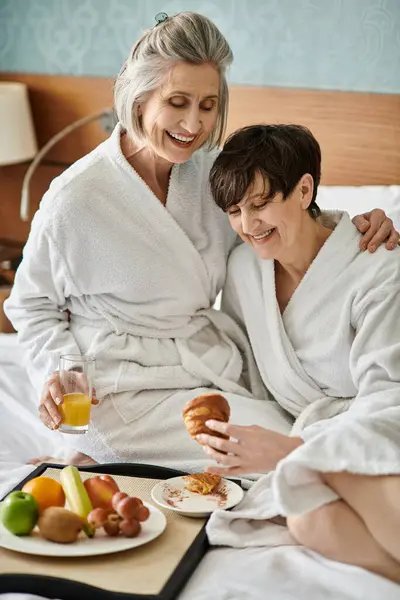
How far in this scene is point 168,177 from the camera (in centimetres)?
237

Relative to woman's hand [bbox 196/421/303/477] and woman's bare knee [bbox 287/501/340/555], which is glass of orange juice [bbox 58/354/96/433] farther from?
woman's bare knee [bbox 287/501/340/555]

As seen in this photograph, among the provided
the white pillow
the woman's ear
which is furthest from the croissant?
the white pillow

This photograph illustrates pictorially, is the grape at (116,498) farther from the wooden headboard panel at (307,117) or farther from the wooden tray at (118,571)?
the wooden headboard panel at (307,117)

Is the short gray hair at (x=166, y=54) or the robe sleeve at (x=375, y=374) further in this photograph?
the short gray hair at (x=166, y=54)

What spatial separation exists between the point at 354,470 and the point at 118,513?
45cm

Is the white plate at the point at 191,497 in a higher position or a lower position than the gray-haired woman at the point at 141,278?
lower

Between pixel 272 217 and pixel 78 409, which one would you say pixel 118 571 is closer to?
pixel 78 409

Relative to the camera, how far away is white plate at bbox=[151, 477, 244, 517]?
1875 mm

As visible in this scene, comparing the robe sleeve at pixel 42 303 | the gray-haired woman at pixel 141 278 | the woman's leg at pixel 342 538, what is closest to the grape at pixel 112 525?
the woman's leg at pixel 342 538

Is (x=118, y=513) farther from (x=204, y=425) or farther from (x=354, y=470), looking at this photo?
(x=354, y=470)

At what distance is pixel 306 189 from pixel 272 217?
0.36 feet

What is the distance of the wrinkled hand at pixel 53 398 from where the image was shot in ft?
6.62

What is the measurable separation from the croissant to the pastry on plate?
178 mm

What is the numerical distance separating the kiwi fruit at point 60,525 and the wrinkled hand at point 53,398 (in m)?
0.37
